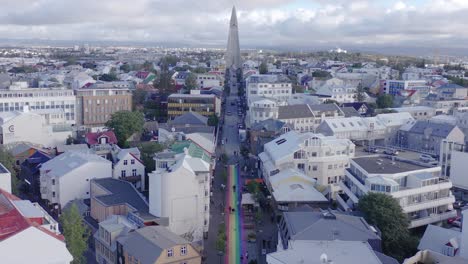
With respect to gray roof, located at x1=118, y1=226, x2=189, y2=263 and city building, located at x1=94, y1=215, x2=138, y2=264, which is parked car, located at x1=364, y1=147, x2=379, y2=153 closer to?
city building, located at x1=94, y1=215, x2=138, y2=264

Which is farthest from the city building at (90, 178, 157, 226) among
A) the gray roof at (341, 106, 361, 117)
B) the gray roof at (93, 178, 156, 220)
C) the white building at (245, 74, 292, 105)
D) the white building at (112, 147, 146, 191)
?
the white building at (245, 74, 292, 105)

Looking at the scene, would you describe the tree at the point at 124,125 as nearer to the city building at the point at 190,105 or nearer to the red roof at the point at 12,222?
the city building at the point at 190,105

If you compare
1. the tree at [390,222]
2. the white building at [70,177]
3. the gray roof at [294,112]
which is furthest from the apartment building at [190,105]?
the tree at [390,222]

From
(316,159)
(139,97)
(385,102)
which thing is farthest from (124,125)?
(385,102)

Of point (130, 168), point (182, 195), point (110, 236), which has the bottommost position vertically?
point (110, 236)

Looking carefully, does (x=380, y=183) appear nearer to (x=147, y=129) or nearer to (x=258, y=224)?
(x=258, y=224)

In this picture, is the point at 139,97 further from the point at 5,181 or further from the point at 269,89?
the point at 5,181
